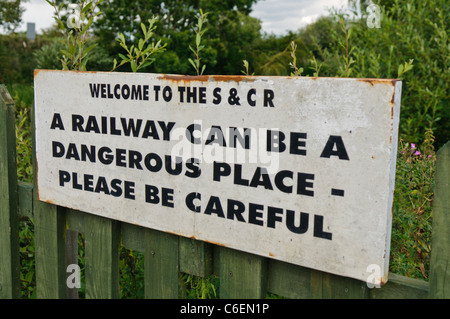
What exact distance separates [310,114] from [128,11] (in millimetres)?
24528

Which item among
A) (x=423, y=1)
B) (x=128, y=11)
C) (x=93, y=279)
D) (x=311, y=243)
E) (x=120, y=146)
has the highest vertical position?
(x=128, y=11)

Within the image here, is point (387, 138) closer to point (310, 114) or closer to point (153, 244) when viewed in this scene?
point (310, 114)

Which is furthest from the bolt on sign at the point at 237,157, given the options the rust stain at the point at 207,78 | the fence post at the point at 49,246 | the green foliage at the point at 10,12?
the green foliage at the point at 10,12

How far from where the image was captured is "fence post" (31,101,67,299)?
2061 mm

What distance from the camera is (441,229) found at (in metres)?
1.26

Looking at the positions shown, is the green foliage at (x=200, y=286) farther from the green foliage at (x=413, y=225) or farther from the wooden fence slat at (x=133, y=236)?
the green foliage at (x=413, y=225)

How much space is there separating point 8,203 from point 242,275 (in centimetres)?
120

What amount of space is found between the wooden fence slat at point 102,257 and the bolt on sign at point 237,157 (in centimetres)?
8

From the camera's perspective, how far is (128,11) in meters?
24.2

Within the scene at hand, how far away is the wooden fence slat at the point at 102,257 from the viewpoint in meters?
1.89

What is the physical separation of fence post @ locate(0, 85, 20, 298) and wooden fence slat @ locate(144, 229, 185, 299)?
0.77 m

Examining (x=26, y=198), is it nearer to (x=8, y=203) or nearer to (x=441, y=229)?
(x=8, y=203)

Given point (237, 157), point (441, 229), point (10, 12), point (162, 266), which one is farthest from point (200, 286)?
point (10, 12)

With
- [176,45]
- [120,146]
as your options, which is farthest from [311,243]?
[176,45]
